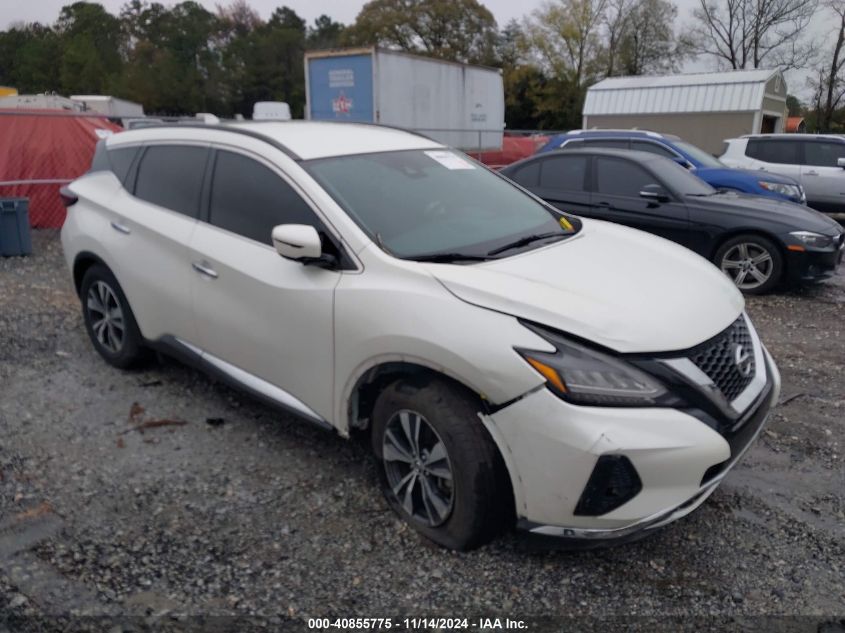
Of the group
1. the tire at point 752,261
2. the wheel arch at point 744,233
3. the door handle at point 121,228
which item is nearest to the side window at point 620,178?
the wheel arch at point 744,233

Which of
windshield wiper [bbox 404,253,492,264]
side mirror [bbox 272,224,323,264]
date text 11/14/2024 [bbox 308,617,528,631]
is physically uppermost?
side mirror [bbox 272,224,323,264]

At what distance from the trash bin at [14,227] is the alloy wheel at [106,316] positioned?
466 centimetres

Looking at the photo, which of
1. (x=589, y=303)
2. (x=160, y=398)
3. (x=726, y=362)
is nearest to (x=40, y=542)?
(x=160, y=398)

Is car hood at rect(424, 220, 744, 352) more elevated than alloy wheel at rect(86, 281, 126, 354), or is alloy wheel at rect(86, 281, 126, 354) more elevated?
car hood at rect(424, 220, 744, 352)

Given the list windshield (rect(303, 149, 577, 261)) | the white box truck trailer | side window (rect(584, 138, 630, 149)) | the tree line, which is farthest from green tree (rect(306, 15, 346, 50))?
windshield (rect(303, 149, 577, 261))

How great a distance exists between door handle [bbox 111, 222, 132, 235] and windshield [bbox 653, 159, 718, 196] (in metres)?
5.65

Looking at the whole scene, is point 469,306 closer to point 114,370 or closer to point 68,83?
point 114,370

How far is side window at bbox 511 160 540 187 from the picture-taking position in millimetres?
8531

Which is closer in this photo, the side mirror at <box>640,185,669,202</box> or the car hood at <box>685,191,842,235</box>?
the car hood at <box>685,191,842,235</box>

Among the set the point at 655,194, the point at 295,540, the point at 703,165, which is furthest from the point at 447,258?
the point at 703,165

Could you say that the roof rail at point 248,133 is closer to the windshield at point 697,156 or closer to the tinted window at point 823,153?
the windshield at point 697,156

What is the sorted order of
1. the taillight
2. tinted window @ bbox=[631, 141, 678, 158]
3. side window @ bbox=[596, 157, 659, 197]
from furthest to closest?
1. tinted window @ bbox=[631, 141, 678, 158]
2. side window @ bbox=[596, 157, 659, 197]
3. the taillight

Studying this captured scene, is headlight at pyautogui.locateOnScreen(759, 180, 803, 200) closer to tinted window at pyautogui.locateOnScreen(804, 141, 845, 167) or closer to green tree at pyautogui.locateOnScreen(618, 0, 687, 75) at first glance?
tinted window at pyautogui.locateOnScreen(804, 141, 845, 167)

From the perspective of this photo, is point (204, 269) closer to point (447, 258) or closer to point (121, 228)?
point (121, 228)
